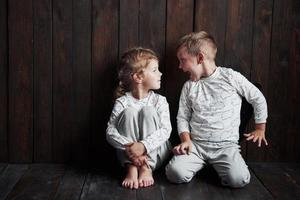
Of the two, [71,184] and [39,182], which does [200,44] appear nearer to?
[71,184]

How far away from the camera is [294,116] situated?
2.64 m

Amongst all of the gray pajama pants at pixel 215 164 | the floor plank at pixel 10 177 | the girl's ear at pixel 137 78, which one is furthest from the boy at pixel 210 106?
the floor plank at pixel 10 177

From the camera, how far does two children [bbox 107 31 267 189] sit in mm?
2369

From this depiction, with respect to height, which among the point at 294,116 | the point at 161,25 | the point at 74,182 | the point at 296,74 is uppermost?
the point at 161,25

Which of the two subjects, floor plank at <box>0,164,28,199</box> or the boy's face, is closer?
floor plank at <box>0,164,28,199</box>

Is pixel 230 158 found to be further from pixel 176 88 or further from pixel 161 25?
pixel 161 25

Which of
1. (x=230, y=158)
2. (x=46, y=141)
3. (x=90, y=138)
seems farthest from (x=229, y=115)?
(x=46, y=141)

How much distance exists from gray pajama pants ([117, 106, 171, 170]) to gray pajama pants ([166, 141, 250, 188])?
14cm

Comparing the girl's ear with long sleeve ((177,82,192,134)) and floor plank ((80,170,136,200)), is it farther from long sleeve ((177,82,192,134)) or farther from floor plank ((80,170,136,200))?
floor plank ((80,170,136,200))

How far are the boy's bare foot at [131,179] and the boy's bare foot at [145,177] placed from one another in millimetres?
24

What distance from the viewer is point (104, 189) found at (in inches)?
88.8

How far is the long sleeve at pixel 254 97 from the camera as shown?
2.43 metres

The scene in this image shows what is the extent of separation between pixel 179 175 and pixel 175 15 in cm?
82

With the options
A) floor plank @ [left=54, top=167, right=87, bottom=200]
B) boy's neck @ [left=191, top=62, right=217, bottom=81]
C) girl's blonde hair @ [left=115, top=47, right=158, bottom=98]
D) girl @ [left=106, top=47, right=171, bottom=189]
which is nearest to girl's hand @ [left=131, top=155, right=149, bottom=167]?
girl @ [left=106, top=47, right=171, bottom=189]
